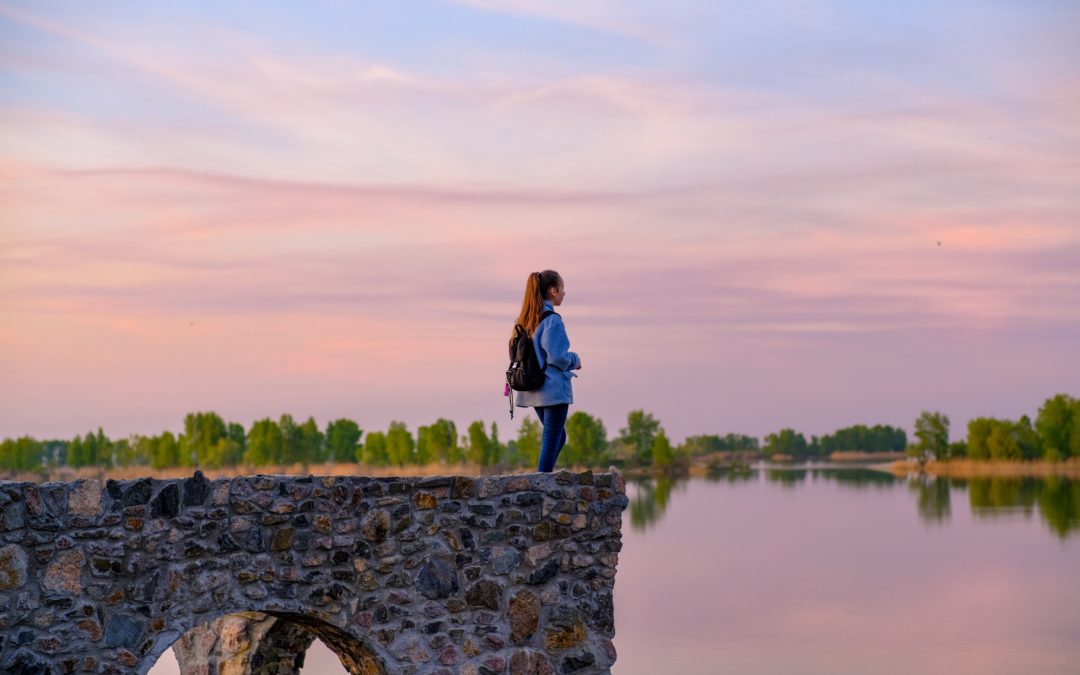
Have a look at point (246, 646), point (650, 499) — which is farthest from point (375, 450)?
point (246, 646)

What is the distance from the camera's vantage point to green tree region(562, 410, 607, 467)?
56.7 m

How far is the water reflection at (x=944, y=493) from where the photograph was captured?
4372 centimetres

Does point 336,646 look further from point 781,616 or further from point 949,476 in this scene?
point 949,476

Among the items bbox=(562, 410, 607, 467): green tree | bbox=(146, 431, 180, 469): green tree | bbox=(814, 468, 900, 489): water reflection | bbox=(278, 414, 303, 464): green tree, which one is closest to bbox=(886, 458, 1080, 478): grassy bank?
bbox=(814, 468, 900, 489): water reflection

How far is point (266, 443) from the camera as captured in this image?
52.9 meters

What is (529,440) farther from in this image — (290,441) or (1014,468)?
(1014,468)

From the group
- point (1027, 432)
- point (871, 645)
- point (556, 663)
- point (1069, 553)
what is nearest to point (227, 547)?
point (556, 663)

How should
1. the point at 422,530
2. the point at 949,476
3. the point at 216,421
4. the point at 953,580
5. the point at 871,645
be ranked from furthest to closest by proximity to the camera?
the point at 949,476
the point at 216,421
the point at 953,580
the point at 871,645
the point at 422,530

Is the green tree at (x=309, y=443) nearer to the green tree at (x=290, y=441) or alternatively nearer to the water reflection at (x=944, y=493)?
the green tree at (x=290, y=441)

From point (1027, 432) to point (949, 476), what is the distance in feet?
19.4

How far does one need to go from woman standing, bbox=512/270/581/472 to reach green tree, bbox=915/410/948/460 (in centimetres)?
6373

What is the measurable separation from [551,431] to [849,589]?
22407 mm

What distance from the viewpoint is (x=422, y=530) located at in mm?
9180

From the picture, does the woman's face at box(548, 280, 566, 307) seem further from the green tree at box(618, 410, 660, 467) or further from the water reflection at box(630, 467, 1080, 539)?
the green tree at box(618, 410, 660, 467)
